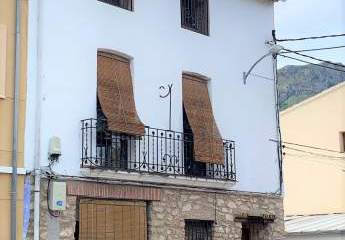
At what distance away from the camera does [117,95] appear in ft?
44.3

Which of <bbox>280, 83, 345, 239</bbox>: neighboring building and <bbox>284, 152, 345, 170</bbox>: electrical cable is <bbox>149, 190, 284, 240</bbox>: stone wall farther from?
<bbox>284, 152, 345, 170</bbox>: electrical cable

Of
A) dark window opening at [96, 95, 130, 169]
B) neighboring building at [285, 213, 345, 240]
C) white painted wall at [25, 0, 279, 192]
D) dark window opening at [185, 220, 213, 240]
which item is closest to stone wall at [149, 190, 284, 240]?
dark window opening at [185, 220, 213, 240]

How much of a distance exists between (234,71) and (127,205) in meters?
4.56

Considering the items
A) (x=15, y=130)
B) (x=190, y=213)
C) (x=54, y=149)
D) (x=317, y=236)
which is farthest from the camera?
(x=317, y=236)

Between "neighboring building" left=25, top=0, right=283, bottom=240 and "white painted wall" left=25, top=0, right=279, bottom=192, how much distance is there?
0.02 m

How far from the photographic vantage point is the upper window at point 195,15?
619 inches

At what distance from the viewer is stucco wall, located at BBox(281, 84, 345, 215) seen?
24922mm

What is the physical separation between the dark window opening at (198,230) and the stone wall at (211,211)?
148 mm

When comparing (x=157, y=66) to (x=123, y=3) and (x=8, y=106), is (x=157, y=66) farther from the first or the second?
(x=8, y=106)

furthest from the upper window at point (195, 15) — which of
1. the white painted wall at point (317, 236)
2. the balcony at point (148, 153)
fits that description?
the white painted wall at point (317, 236)

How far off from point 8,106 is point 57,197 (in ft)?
5.56

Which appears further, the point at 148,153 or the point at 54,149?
the point at 148,153

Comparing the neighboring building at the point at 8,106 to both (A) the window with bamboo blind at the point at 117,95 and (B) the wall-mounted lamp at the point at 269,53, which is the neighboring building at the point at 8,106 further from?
(B) the wall-mounted lamp at the point at 269,53

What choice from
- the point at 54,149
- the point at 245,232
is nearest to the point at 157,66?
the point at 54,149
